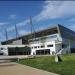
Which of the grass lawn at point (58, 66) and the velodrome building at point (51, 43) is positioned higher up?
the velodrome building at point (51, 43)

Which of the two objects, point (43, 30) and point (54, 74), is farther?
point (43, 30)

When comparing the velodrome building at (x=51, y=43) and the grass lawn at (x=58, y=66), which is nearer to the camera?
the grass lawn at (x=58, y=66)

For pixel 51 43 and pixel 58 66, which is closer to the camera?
pixel 58 66

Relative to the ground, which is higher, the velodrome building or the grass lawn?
the velodrome building

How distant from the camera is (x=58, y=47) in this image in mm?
100062

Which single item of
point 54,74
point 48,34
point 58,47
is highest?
point 48,34

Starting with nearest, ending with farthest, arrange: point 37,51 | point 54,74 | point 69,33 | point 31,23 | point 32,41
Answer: point 54,74 → point 31,23 → point 37,51 → point 69,33 → point 32,41

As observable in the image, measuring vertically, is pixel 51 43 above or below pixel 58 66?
above

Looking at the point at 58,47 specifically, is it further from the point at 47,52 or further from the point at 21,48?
the point at 21,48

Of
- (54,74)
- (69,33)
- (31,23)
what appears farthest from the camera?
(69,33)

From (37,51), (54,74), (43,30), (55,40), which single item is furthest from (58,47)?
(54,74)

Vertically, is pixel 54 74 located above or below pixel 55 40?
below

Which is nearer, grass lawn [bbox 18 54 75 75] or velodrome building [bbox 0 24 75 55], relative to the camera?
grass lawn [bbox 18 54 75 75]

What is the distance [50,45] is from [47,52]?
12.0 feet
